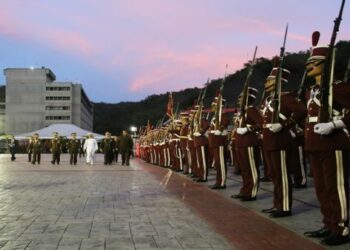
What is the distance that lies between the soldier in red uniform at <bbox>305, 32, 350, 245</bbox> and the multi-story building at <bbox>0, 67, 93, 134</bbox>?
121209mm

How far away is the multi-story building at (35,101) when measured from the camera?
410ft

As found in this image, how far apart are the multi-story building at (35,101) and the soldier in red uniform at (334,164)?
12121 centimetres

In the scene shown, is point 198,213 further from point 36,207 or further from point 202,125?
point 202,125

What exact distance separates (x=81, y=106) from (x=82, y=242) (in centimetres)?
13135

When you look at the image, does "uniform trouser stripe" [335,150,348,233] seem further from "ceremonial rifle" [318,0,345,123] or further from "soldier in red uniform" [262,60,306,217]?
"soldier in red uniform" [262,60,306,217]

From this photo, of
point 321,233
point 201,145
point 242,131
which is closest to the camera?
point 321,233

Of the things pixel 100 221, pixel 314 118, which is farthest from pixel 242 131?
pixel 314 118

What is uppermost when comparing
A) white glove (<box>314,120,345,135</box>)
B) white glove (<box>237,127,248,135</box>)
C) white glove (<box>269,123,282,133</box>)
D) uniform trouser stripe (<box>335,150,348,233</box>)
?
white glove (<box>237,127,248,135</box>)

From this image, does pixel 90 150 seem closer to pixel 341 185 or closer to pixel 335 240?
pixel 341 185

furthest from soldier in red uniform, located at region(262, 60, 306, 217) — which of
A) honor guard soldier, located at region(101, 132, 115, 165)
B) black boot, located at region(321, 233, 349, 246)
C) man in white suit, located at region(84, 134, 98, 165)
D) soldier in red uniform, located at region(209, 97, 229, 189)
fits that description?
man in white suit, located at region(84, 134, 98, 165)

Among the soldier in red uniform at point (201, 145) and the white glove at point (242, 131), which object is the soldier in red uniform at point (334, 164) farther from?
the soldier in red uniform at point (201, 145)

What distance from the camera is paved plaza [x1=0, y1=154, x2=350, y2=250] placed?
7094 mm

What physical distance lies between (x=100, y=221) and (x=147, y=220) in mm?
709

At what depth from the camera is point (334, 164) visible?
7125mm
